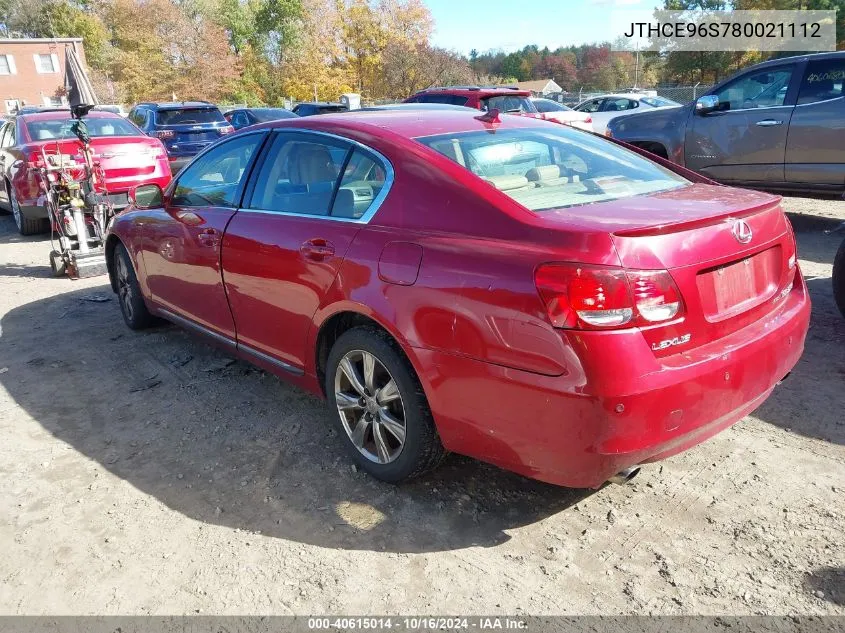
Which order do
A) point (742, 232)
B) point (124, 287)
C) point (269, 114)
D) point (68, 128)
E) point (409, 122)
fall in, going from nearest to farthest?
1. point (742, 232)
2. point (409, 122)
3. point (124, 287)
4. point (68, 128)
5. point (269, 114)

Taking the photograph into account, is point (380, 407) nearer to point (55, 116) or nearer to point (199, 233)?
point (199, 233)

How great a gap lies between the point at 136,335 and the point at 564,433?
4.24 metres

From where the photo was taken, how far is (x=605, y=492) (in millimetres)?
3059

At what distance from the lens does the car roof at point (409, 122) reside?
10.7 ft

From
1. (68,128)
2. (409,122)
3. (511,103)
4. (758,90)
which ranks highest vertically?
(68,128)

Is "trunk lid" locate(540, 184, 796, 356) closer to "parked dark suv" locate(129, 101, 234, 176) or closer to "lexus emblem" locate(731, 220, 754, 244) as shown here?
"lexus emblem" locate(731, 220, 754, 244)

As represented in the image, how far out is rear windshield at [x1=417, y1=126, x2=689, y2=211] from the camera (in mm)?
2891

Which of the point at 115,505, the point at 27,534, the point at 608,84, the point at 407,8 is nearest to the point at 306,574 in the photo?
the point at 115,505

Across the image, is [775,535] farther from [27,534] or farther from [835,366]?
[27,534]

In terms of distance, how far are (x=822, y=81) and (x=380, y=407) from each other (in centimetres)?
715

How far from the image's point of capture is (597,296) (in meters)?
2.29

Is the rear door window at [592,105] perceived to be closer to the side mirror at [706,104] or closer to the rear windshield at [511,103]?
the rear windshield at [511,103]

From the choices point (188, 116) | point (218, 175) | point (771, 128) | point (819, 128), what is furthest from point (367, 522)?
point (188, 116)

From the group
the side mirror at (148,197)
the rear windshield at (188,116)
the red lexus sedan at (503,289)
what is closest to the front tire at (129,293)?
the side mirror at (148,197)
